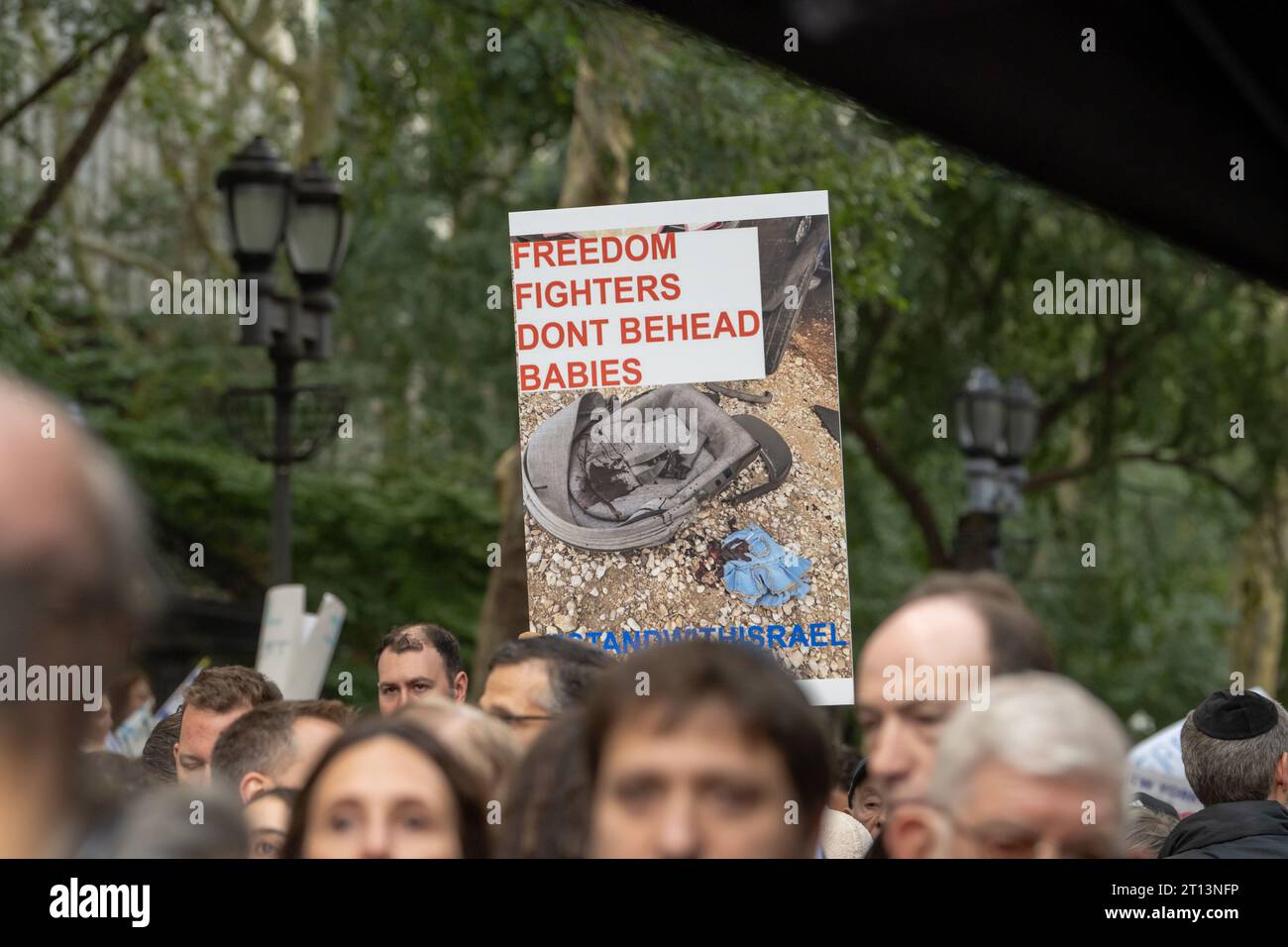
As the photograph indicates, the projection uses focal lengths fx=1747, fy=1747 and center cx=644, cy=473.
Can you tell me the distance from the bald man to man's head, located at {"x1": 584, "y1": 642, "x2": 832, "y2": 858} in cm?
54

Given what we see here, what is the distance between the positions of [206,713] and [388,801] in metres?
2.11

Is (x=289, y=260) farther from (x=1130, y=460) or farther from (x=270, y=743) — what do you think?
(x=1130, y=460)

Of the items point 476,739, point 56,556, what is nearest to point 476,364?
point 476,739

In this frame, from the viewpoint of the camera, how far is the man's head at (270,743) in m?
3.85

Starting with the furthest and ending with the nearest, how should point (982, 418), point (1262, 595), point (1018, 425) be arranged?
point (1262, 595), point (1018, 425), point (982, 418)

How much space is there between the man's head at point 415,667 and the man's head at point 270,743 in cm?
44

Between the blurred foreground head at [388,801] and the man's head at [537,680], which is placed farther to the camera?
the man's head at [537,680]

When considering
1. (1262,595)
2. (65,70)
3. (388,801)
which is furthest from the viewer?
(1262,595)

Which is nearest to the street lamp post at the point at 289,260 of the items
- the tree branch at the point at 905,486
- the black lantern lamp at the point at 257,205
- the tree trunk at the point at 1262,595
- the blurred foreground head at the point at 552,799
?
the black lantern lamp at the point at 257,205

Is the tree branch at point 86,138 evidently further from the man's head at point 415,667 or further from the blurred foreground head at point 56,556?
the blurred foreground head at point 56,556

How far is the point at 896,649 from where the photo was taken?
295cm

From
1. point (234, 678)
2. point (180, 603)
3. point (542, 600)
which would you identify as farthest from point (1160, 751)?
point (180, 603)

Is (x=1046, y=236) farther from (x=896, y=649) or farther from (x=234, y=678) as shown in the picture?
(x=896, y=649)

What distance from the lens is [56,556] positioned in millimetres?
1398
